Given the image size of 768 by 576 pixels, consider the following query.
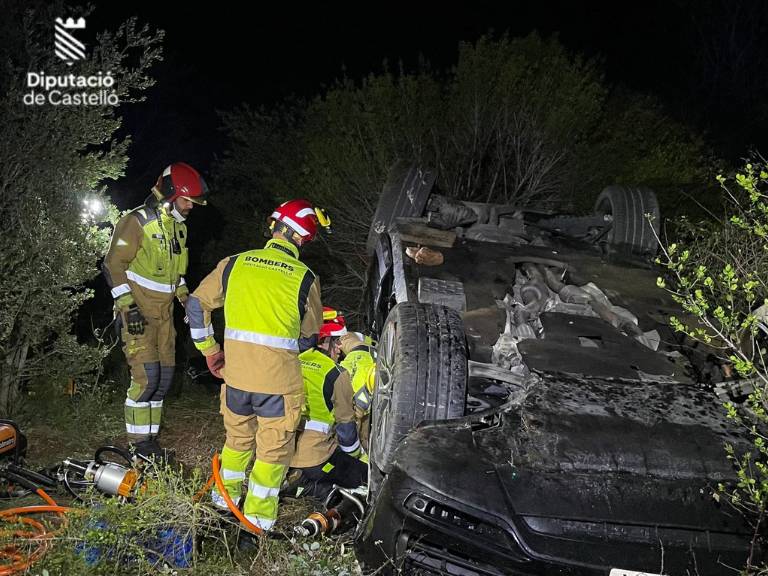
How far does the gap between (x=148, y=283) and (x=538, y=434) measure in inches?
122

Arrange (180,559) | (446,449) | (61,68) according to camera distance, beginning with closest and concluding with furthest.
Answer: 1. (446,449)
2. (180,559)
3. (61,68)

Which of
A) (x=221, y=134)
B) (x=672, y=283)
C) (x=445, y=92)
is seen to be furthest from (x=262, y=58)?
(x=672, y=283)

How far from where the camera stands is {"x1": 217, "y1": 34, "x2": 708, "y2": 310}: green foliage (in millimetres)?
9258

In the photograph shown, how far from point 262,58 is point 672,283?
3065 centimetres

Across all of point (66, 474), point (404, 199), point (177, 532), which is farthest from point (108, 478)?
point (404, 199)

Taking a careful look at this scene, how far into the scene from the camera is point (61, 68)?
207 inches

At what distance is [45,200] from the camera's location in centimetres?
513

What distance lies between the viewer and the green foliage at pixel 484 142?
926 cm

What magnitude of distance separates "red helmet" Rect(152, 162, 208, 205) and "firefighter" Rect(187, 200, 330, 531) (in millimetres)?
1195

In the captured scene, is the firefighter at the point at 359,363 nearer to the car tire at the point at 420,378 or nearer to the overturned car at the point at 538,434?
the overturned car at the point at 538,434

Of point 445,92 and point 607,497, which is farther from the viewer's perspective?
point 445,92

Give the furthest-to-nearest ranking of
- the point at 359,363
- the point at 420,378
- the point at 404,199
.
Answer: the point at 404,199, the point at 359,363, the point at 420,378

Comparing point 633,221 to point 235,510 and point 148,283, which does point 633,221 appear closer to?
point 235,510

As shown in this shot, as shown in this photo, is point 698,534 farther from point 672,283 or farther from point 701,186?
point 701,186
